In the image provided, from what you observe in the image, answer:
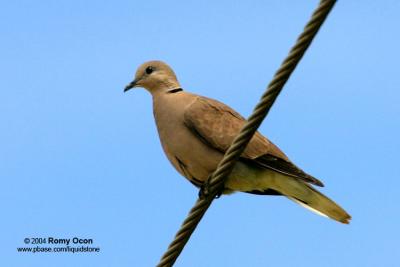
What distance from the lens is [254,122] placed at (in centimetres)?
339

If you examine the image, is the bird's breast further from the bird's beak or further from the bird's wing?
the bird's beak

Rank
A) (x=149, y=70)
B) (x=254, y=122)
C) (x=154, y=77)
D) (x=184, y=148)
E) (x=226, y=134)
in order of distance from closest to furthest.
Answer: (x=254, y=122) < (x=184, y=148) < (x=226, y=134) < (x=154, y=77) < (x=149, y=70)

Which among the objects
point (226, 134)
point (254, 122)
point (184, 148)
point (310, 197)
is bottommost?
point (184, 148)

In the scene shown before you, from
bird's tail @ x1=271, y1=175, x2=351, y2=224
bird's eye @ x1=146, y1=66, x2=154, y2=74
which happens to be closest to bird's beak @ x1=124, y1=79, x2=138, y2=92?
bird's eye @ x1=146, y1=66, x2=154, y2=74

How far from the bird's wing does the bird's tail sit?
13 cm

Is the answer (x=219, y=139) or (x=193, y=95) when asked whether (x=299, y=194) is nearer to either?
(x=219, y=139)

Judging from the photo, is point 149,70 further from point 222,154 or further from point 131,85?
point 222,154

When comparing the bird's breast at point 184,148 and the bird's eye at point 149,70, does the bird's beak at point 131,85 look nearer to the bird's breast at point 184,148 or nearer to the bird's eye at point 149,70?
the bird's eye at point 149,70

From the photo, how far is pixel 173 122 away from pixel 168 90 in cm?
62

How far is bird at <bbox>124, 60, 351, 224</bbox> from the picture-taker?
5.13 meters

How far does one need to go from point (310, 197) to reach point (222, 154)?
67cm

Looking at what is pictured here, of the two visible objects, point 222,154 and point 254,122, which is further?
point 222,154

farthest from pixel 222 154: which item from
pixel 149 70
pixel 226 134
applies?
pixel 149 70

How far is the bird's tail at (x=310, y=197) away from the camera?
5211 millimetres
